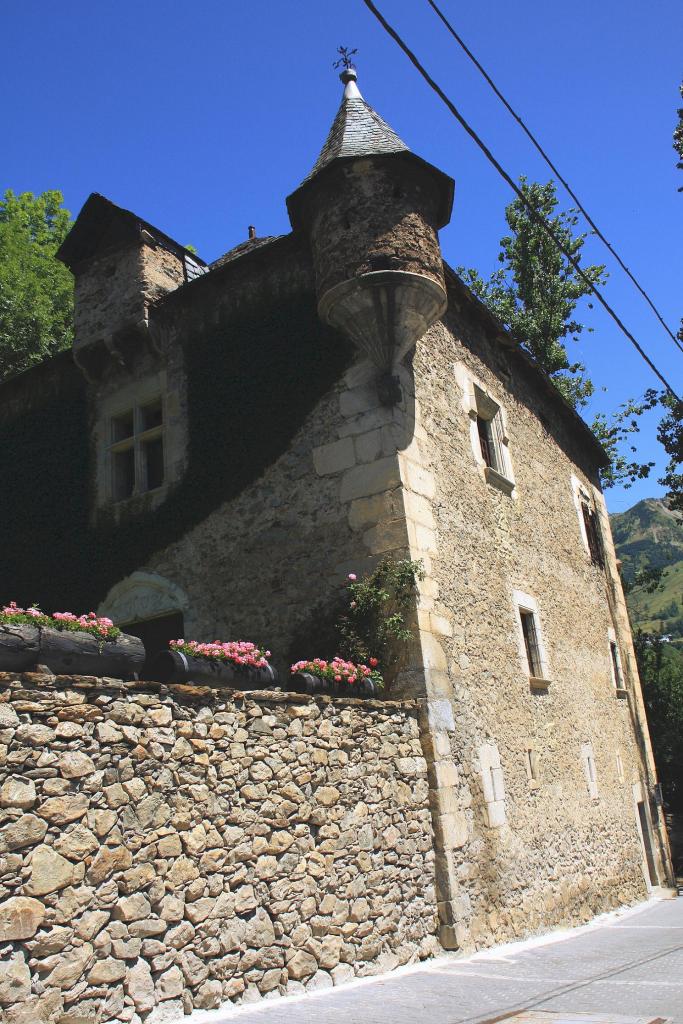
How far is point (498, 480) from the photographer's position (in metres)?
11.9

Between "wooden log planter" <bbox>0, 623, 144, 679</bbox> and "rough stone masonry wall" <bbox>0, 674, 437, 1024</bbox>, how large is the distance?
13.2 inches

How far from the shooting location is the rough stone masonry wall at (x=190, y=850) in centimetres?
453

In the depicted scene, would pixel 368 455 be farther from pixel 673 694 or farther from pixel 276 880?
pixel 673 694

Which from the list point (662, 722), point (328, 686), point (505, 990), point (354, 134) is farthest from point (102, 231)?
point (662, 722)

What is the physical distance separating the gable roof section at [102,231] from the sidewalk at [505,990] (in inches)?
400

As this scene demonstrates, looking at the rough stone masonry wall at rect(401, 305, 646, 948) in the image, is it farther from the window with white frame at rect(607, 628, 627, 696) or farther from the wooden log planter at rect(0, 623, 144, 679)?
the wooden log planter at rect(0, 623, 144, 679)

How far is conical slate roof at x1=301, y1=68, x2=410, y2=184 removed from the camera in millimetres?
9992

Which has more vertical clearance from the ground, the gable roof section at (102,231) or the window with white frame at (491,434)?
the gable roof section at (102,231)

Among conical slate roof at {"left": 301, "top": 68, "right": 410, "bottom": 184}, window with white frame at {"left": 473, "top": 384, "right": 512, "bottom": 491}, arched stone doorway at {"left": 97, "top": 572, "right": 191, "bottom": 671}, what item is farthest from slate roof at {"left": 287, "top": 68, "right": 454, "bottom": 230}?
arched stone doorway at {"left": 97, "top": 572, "right": 191, "bottom": 671}

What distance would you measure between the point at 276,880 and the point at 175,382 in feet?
24.0

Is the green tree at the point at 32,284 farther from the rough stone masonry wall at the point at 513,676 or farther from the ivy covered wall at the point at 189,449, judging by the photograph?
the rough stone masonry wall at the point at 513,676

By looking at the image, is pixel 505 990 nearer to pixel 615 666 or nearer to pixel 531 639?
pixel 531 639

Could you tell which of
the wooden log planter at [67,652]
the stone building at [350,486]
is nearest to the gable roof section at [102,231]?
the stone building at [350,486]

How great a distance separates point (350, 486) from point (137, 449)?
3.70 metres
